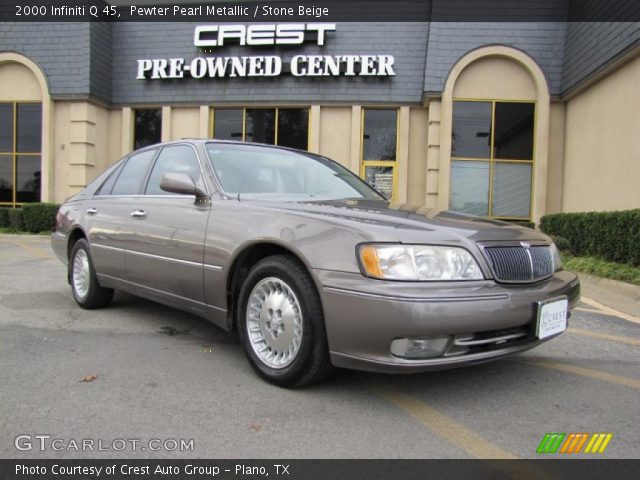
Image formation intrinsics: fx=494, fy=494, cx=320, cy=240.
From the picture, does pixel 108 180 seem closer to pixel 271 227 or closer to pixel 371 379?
pixel 271 227

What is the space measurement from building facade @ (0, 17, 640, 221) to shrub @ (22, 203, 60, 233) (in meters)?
1.34

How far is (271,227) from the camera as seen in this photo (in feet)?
9.81

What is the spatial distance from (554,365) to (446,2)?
1132cm

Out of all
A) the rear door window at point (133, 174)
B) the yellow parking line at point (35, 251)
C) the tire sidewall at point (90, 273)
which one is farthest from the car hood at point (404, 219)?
the yellow parking line at point (35, 251)

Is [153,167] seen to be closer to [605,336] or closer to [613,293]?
[605,336]

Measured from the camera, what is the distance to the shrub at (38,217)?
43.2 ft

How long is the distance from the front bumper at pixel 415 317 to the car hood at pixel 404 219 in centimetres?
31

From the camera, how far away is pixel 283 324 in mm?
2906

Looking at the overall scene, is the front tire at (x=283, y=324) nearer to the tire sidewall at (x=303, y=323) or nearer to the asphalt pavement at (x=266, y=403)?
the tire sidewall at (x=303, y=323)

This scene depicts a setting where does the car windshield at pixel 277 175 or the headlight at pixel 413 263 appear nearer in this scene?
the headlight at pixel 413 263

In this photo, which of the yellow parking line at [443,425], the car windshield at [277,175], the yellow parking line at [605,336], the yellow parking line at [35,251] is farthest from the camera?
the yellow parking line at [35,251]
